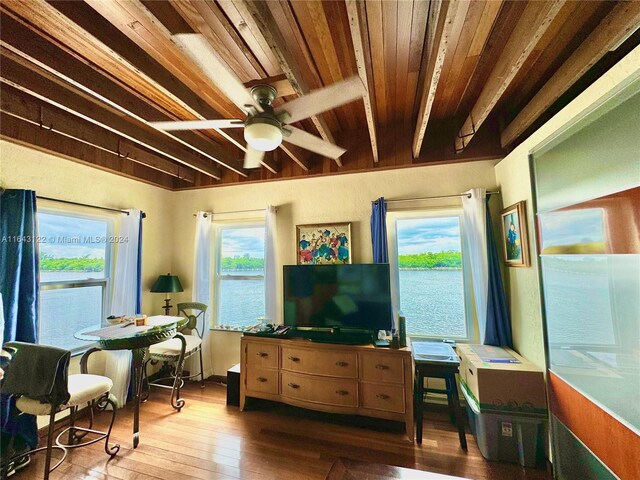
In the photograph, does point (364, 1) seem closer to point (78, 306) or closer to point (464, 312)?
point (464, 312)

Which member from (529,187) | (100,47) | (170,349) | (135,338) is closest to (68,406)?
(135,338)

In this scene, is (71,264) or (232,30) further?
(71,264)

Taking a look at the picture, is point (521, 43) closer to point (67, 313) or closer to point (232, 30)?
point (232, 30)

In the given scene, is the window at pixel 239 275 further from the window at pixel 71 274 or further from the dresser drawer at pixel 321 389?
the window at pixel 71 274

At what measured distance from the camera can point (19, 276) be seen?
84.0 inches

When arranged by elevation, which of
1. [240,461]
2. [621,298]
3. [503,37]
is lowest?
[240,461]

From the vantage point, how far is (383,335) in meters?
2.65

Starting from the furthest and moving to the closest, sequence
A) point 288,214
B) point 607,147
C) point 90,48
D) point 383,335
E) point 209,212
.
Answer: point 209,212
point 288,214
point 383,335
point 90,48
point 607,147

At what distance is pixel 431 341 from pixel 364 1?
8.96ft

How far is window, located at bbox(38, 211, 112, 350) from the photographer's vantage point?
2461 millimetres

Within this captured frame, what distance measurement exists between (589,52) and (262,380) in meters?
3.37

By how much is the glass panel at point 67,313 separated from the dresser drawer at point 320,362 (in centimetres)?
186

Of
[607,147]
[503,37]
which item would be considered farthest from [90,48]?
[607,147]

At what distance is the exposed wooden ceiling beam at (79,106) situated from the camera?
158 centimetres
